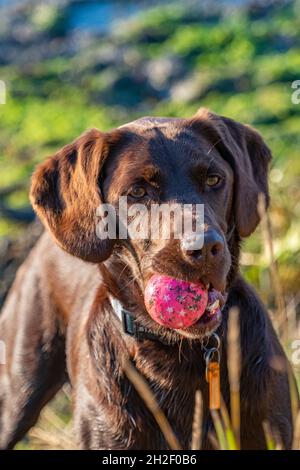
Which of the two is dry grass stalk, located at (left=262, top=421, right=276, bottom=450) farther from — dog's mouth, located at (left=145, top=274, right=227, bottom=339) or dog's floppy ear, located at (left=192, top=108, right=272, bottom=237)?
dog's floppy ear, located at (left=192, top=108, right=272, bottom=237)

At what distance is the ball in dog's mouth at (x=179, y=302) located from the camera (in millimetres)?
4336

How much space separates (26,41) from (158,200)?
1767 centimetres

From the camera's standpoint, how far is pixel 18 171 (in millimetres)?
13773

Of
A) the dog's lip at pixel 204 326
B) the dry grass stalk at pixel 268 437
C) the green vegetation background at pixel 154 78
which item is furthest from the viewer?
the green vegetation background at pixel 154 78

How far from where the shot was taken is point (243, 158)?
500 centimetres

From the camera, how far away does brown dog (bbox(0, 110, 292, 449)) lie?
4.68 metres

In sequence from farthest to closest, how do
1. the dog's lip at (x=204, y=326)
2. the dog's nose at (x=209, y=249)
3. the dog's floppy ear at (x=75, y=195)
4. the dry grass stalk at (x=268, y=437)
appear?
the dog's floppy ear at (x=75, y=195), the dog's lip at (x=204, y=326), the dog's nose at (x=209, y=249), the dry grass stalk at (x=268, y=437)

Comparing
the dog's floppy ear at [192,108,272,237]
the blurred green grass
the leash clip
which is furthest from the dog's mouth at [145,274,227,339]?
the blurred green grass

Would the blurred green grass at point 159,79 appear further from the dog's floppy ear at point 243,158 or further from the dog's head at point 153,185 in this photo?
the dog's head at point 153,185

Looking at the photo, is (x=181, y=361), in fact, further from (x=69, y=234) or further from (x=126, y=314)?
(x=69, y=234)

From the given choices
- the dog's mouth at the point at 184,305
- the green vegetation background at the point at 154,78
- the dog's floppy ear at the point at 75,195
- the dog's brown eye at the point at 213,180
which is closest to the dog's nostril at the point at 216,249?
the dog's mouth at the point at 184,305

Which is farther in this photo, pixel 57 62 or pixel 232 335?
pixel 57 62
